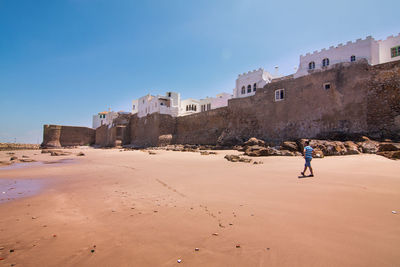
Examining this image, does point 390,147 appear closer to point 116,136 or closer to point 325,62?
point 325,62

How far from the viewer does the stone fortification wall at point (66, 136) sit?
3844cm

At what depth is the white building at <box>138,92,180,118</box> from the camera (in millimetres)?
31641

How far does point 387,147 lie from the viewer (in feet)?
29.6

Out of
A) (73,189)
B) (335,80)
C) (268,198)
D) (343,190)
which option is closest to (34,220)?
(73,189)

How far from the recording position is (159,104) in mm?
31938

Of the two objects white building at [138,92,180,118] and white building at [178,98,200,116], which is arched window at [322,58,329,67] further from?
white building at [178,98,200,116]

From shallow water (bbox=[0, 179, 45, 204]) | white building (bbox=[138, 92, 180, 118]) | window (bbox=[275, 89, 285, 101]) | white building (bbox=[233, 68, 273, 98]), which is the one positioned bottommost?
shallow water (bbox=[0, 179, 45, 204])

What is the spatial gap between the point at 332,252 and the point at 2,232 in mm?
3566

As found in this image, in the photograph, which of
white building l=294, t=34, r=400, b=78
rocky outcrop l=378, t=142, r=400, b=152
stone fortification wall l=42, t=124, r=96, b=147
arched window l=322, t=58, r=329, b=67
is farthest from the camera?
stone fortification wall l=42, t=124, r=96, b=147

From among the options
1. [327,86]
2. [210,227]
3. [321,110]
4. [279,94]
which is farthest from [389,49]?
[210,227]

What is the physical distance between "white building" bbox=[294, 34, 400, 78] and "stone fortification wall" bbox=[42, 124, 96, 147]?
44286 mm

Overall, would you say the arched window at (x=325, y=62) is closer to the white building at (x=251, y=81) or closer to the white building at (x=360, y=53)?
the white building at (x=360, y=53)

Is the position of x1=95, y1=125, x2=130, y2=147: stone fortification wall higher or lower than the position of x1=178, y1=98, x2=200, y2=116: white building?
lower

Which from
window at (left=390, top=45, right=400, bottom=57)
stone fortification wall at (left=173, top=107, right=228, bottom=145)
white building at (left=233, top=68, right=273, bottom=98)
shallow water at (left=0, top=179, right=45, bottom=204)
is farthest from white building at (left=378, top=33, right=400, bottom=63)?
shallow water at (left=0, top=179, right=45, bottom=204)
